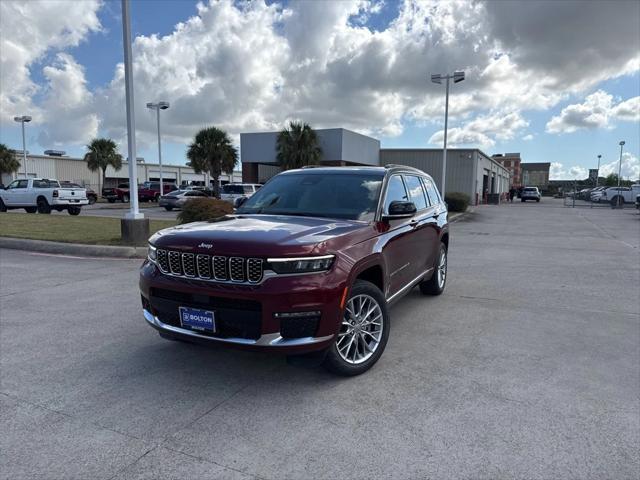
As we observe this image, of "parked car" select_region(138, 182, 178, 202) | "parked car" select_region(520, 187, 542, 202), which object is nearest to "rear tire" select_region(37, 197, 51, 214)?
"parked car" select_region(138, 182, 178, 202)

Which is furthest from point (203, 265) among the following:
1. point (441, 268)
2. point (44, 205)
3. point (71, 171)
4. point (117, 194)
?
point (71, 171)

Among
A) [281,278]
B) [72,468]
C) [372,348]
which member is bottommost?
[72,468]

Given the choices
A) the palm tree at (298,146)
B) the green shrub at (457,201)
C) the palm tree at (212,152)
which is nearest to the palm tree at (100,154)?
the palm tree at (212,152)

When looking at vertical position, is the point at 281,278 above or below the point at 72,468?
above

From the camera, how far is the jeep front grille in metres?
3.27

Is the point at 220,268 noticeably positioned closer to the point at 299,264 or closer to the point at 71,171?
the point at 299,264

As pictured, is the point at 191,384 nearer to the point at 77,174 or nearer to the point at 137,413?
the point at 137,413

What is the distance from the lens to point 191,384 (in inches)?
145

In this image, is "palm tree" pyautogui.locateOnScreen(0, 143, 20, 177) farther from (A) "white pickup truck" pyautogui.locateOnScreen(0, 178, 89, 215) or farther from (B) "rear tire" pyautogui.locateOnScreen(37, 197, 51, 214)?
(B) "rear tire" pyautogui.locateOnScreen(37, 197, 51, 214)

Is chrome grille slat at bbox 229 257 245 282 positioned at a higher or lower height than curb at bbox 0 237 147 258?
higher

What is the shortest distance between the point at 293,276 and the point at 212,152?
35528 mm

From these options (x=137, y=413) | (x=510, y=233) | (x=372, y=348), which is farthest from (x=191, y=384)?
(x=510, y=233)

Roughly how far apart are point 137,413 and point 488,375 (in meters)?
2.83

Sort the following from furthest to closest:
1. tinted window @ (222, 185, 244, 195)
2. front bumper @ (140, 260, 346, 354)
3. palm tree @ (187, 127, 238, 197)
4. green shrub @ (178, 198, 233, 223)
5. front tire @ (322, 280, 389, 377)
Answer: palm tree @ (187, 127, 238, 197) < tinted window @ (222, 185, 244, 195) < green shrub @ (178, 198, 233, 223) < front tire @ (322, 280, 389, 377) < front bumper @ (140, 260, 346, 354)
